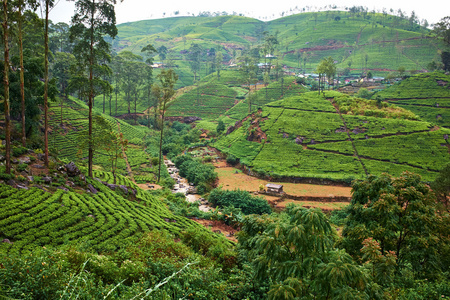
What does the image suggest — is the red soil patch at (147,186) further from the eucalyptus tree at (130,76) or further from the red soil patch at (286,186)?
the eucalyptus tree at (130,76)

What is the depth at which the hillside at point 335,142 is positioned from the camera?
35719mm

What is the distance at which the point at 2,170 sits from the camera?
14656mm

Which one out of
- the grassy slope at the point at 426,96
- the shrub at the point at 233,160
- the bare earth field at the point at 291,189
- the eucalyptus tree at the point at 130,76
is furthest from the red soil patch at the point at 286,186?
the eucalyptus tree at the point at 130,76

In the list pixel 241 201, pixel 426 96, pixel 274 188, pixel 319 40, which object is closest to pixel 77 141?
pixel 241 201

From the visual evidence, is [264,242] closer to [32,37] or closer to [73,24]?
[73,24]

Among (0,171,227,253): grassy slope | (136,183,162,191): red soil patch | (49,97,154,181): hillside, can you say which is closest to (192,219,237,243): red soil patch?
(0,171,227,253): grassy slope

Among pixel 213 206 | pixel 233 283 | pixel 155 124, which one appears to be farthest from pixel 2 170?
pixel 155 124

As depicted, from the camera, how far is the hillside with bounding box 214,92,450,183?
117ft

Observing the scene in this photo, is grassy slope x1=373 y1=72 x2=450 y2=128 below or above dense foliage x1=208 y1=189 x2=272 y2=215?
above

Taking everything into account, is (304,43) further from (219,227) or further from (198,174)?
(219,227)

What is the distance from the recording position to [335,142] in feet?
136

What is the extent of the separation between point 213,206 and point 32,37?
3339 cm

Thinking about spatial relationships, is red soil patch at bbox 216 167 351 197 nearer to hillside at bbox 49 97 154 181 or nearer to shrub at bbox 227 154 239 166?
shrub at bbox 227 154 239 166

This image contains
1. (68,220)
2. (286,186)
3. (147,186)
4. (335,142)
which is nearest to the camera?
(68,220)
